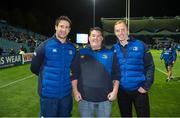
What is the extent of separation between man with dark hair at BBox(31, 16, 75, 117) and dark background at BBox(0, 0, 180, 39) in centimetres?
6058

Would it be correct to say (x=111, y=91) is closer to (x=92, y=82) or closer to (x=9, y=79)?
(x=92, y=82)

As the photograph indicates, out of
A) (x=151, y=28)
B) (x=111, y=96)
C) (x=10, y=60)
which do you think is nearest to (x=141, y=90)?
(x=111, y=96)

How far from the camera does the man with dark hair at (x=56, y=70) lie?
4.99m

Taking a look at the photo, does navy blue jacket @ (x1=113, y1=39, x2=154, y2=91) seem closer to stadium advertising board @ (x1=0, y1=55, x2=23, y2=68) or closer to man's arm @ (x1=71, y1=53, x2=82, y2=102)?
man's arm @ (x1=71, y1=53, x2=82, y2=102)

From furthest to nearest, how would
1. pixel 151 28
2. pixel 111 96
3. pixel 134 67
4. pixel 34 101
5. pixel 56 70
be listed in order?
pixel 151 28 → pixel 34 101 → pixel 134 67 → pixel 111 96 → pixel 56 70

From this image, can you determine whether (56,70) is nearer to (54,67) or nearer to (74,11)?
(54,67)

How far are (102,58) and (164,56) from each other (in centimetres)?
1244

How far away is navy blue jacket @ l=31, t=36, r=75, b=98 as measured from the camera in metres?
4.98

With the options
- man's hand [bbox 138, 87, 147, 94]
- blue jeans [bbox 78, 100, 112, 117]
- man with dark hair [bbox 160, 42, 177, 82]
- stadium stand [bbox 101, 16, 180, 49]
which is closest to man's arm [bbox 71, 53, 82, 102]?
blue jeans [bbox 78, 100, 112, 117]

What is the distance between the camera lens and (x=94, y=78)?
5051mm

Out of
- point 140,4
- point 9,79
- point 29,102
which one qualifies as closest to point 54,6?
point 140,4

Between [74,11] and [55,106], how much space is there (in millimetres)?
88075

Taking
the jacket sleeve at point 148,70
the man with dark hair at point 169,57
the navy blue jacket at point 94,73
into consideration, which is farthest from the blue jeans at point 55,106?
the man with dark hair at point 169,57

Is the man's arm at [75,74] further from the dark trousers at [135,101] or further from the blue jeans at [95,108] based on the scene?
the dark trousers at [135,101]
